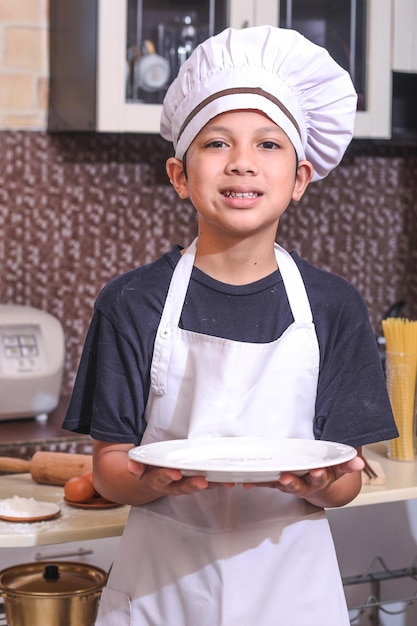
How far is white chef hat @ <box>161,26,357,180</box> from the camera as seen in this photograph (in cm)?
117

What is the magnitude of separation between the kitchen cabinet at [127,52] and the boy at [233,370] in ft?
3.29

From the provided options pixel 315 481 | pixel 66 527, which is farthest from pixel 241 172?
pixel 66 527

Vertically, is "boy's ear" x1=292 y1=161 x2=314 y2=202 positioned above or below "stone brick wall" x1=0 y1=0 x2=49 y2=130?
below

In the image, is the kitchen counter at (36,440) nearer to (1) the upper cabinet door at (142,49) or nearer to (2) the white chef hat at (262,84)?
(1) the upper cabinet door at (142,49)

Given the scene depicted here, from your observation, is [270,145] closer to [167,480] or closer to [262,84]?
[262,84]

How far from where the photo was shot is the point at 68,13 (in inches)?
90.5

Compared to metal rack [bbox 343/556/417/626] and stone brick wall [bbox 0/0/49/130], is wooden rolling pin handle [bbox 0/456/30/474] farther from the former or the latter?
stone brick wall [bbox 0/0/49/130]

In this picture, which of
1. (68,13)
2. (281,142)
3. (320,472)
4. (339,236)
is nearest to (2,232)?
(68,13)

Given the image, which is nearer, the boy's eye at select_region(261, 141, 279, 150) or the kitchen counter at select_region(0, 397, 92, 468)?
the boy's eye at select_region(261, 141, 279, 150)

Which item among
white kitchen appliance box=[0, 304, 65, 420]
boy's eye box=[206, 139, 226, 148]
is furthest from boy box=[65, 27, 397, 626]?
white kitchen appliance box=[0, 304, 65, 420]

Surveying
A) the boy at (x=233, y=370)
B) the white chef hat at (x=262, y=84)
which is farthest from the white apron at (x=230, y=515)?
the white chef hat at (x=262, y=84)

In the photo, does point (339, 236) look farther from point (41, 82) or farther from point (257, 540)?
point (257, 540)

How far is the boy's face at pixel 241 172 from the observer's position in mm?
1140

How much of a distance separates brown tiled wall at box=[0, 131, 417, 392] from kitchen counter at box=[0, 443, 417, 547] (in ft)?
2.79
